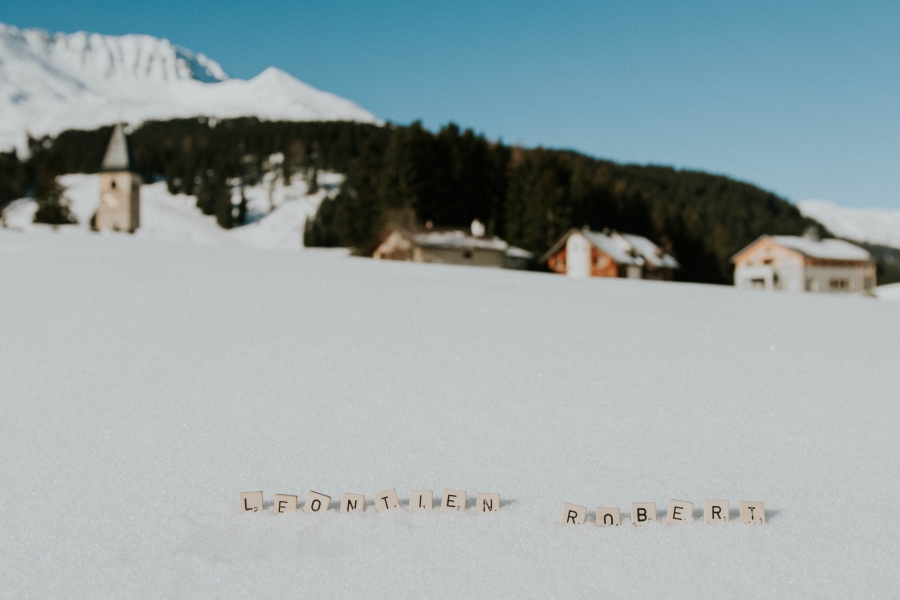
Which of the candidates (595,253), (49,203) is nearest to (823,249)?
(595,253)

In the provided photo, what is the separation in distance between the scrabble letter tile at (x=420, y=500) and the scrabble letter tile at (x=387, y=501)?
12 cm

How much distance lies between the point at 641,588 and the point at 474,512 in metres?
1.53

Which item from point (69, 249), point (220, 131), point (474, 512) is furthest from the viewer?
point (220, 131)

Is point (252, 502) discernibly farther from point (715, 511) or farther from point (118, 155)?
point (118, 155)

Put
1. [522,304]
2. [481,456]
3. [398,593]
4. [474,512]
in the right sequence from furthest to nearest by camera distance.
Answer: [522,304], [481,456], [474,512], [398,593]

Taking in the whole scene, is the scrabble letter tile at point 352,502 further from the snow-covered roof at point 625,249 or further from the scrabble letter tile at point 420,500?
the snow-covered roof at point 625,249

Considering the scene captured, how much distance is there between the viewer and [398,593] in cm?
464

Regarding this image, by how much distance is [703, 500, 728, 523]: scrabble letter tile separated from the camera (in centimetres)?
562

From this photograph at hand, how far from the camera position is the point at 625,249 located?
62.8 m

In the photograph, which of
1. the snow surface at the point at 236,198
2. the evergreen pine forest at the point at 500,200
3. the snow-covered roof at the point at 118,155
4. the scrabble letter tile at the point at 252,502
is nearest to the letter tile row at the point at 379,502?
the scrabble letter tile at the point at 252,502

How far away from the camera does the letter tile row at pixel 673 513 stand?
18.1 feet

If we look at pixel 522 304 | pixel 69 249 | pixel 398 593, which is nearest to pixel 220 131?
pixel 69 249

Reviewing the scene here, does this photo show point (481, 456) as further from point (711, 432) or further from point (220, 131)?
point (220, 131)

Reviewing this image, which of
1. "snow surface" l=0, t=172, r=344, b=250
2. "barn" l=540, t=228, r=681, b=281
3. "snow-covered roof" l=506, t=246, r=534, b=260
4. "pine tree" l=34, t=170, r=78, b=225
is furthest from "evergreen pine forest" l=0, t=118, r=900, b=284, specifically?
"snow surface" l=0, t=172, r=344, b=250
